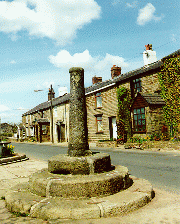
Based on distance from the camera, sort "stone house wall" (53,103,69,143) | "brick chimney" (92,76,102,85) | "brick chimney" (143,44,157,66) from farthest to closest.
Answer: "brick chimney" (92,76,102,85) < "stone house wall" (53,103,69,143) < "brick chimney" (143,44,157,66)

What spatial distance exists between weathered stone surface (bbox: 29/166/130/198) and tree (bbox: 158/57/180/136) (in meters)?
13.3

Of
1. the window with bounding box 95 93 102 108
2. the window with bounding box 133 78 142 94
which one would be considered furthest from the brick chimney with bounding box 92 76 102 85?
the window with bounding box 133 78 142 94

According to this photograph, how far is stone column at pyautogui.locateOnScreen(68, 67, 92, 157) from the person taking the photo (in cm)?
484

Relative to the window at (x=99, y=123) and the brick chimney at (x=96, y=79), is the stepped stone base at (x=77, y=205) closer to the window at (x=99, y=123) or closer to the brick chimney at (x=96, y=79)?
the window at (x=99, y=123)

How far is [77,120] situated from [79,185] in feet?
5.14

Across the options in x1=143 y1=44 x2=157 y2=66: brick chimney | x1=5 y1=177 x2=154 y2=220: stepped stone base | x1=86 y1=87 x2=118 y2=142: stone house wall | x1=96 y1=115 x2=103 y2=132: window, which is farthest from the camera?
x1=96 y1=115 x2=103 y2=132: window

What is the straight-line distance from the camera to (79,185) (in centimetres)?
390

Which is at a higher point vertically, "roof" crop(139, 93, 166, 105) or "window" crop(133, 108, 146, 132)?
"roof" crop(139, 93, 166, 105)

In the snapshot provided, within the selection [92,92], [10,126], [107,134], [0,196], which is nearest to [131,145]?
[107,134]

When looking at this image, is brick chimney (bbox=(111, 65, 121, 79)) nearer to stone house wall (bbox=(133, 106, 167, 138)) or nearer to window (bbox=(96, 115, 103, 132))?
window (bbox=(96, 115, 103, 132))

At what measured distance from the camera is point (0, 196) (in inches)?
187

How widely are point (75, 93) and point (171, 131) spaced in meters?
13.5

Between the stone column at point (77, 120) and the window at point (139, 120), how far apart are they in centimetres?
1356

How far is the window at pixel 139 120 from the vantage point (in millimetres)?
17722
